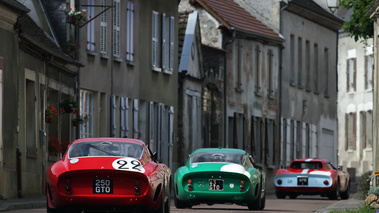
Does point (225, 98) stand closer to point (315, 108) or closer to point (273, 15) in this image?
→ point (273, 15)

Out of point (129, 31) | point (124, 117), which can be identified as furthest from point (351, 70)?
point (124, 117)

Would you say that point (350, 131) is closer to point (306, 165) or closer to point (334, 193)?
point (306, 165)

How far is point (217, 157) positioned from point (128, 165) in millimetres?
8144

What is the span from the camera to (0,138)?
28.4 meters

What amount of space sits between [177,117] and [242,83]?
7.46 m

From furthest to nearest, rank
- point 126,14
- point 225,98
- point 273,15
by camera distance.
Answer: point 273,15
point 225,98
point 126,14

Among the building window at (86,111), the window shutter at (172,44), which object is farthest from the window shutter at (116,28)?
the window shutter at (172,44)

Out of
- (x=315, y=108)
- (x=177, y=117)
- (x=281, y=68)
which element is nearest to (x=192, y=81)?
(x=177, y=117)

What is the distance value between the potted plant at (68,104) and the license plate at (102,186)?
52.6 ft

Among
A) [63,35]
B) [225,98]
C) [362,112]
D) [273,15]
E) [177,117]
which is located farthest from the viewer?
[362,112]

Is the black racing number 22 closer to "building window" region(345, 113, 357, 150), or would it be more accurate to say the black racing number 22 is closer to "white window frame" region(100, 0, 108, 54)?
"white window frame" region(100, 0, 108, 54)

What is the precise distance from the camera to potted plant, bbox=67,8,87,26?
35000 millimetres

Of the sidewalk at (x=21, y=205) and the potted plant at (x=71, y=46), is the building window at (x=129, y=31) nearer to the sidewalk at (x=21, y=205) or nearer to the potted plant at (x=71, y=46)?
the potted plant at (x=71, y=46)

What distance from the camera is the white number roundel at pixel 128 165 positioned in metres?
18.6
